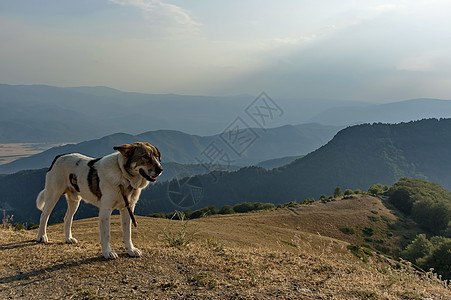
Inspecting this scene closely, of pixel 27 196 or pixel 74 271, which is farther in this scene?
pixel 27 196

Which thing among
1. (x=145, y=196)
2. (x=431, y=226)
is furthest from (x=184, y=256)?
(x=145, y=196)

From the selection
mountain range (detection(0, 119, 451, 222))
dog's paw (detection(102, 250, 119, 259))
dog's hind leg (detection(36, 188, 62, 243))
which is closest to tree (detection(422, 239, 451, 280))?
dog's paw (detection(102, 250, 119, 259))

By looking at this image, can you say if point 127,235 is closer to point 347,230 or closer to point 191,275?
point 191,275

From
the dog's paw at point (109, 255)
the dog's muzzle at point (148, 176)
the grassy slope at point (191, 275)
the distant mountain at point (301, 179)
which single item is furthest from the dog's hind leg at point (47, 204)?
the distant mountain at point (301, 179)

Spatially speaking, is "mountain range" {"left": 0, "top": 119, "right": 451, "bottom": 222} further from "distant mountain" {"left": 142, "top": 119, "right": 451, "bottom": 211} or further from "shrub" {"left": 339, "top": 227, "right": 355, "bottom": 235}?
"shrub" {"left": 339, "top": 227, "right": 355, "bottom": 235}

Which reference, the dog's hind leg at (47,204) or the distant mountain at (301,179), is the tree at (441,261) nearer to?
the dog's hind leg at (47,204)

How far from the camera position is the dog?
21.7 ft

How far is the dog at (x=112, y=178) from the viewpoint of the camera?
6.62 metres

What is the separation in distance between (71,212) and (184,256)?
3615 mm

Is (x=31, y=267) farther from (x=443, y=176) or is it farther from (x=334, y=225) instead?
(x=443, y=176)

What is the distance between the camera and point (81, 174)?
A: 7.54 metres

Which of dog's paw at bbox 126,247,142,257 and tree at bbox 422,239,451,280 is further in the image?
tree at bbox 422,239,451,280

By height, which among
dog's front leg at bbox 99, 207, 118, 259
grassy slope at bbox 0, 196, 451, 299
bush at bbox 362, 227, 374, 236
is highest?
dog's front leg at bbox 99, 207, 118, 259

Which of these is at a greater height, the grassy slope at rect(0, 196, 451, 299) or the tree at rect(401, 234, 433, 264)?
the grassy slope at rect(0, 196, 451, 299)
